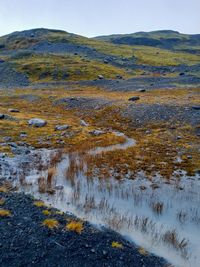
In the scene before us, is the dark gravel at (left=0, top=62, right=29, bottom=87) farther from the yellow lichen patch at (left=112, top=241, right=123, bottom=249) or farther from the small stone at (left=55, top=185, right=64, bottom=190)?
the yellow lichen patch at (left=112, top=241, right=123, bottom=249)

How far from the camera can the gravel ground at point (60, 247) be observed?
12.9 m

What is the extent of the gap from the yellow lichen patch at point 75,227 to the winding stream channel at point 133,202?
1.29 m

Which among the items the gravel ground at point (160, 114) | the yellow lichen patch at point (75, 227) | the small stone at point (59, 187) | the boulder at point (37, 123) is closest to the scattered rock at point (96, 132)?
the gravel ground at point (160, 114)

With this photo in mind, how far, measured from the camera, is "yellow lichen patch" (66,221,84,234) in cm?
1511

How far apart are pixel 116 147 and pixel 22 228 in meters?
19.4

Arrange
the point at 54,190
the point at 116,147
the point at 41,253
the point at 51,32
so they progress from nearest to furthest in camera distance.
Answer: the point at 41,253 → the point at 54,190 → the point at 116,147 → the point at 51,32

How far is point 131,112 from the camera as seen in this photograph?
46.5 meters

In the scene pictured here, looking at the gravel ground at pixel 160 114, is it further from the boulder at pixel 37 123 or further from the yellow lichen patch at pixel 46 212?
the yellow lichen patch at pixel 46 212

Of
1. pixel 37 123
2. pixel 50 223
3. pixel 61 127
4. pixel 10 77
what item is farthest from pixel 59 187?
pixel 10 77

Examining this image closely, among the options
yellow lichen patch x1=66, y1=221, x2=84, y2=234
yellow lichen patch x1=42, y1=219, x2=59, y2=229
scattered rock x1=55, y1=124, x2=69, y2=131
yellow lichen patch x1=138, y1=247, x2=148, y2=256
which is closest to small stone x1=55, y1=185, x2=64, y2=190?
yellow lichen patch x1=42, y1=219, x2=59, y2=229

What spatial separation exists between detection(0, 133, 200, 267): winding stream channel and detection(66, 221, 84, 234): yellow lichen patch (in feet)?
4.24

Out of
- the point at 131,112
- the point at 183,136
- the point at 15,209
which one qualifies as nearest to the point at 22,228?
the point at 15,209

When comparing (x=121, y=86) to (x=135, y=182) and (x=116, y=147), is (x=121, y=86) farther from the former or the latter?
(x=135, y=182)

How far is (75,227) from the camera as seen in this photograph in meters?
15.3
